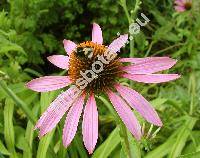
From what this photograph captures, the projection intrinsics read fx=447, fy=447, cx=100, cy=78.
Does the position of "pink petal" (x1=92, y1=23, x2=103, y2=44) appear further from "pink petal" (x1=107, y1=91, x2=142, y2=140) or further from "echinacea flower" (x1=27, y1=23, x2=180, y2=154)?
"pink petal" (x1=107, y1=91, x2=142, y2=140)

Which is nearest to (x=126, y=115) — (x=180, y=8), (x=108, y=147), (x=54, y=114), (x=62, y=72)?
(x=54, y=114)

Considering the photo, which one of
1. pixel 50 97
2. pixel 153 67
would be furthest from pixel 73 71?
pixel 50 97

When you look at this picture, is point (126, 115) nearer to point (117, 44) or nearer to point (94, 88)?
point (94, 88)

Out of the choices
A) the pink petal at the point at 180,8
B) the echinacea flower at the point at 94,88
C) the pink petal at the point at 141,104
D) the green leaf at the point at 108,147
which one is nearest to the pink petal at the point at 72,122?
the echinacea flower at the point at 94,88

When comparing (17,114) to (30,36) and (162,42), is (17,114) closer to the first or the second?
(30,36)

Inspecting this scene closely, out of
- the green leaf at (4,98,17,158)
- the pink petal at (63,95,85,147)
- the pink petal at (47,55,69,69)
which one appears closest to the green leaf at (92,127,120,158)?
the green leaf at (4,98,17,158)

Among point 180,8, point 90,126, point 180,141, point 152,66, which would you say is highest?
point 180,8
